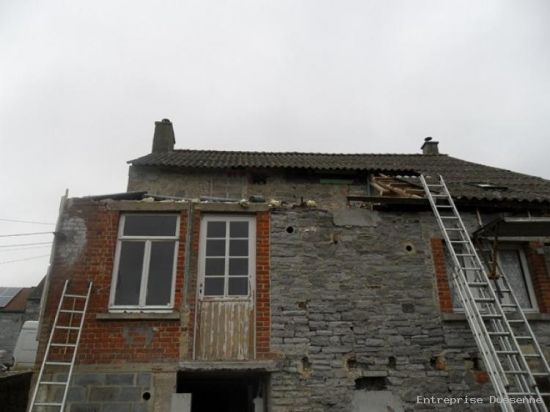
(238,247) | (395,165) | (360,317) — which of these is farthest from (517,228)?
(395,165)

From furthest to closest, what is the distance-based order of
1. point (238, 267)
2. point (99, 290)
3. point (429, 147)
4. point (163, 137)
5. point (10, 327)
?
point (10, 327), point (429, 147), point (163, 137), point (238, 267), point (99, 290)

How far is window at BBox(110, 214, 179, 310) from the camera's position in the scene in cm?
764

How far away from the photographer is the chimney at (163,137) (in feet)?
50.1

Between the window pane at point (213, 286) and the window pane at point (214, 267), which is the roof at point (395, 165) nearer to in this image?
the window pane at point (214, 267)

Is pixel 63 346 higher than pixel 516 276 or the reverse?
A: the reverse

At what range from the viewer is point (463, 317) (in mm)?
7832

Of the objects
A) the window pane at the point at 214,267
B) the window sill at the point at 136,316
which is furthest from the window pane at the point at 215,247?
the window sill at the point at 136,316

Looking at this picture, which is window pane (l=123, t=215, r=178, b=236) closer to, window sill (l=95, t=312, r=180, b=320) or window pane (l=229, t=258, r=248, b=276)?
window pane (l=229, t=258, r=248, b=276)

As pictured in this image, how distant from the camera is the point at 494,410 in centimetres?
724

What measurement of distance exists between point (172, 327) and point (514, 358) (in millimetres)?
5724

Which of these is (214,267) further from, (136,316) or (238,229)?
(136,316)

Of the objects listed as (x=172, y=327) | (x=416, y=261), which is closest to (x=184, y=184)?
(x=172, y=327)

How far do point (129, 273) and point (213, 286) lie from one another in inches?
61.3

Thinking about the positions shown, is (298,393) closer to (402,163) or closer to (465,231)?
(465,231)
